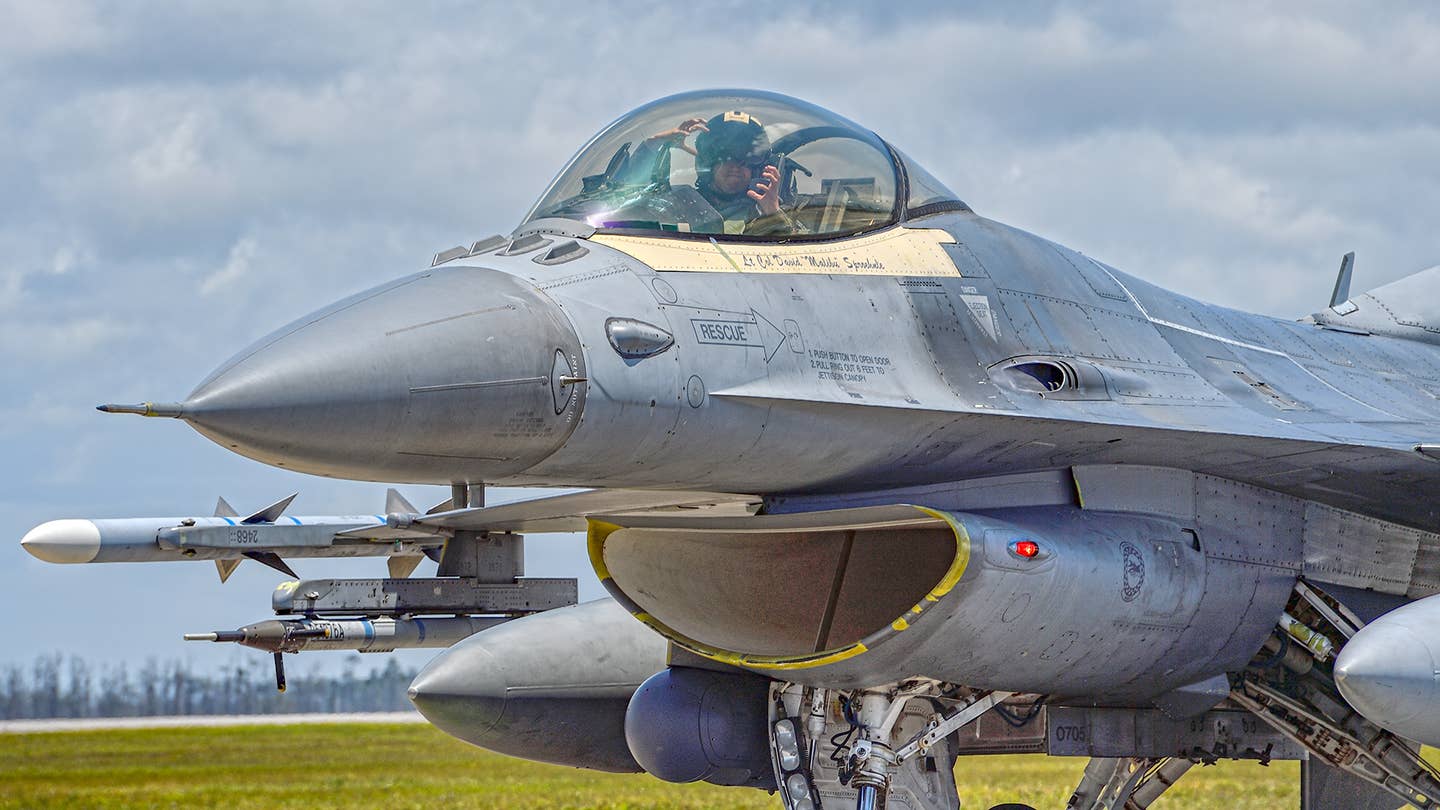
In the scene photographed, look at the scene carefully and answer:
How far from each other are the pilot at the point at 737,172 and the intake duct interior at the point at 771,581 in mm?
1281

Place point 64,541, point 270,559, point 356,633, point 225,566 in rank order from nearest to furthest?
point 356,633, point 270,559, point 225,566, point 64,541

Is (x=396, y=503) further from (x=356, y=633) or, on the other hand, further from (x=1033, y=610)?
(x=1033, y=610)

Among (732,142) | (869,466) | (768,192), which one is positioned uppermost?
(732,142)

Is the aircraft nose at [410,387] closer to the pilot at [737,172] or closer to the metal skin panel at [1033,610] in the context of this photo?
the pilot at [737,172]

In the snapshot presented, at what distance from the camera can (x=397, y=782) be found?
2281 cm

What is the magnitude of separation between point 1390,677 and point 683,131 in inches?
123

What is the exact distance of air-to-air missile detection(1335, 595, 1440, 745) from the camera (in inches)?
230

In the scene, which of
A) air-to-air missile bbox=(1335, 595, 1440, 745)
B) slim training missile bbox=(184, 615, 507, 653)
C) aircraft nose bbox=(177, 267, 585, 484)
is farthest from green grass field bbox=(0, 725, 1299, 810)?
aircraft nose bbox=(177, 267, 585, 484)

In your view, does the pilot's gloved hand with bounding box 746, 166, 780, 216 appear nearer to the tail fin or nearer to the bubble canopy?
the bubble canopy

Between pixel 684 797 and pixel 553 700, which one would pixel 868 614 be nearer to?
pixel 553 700

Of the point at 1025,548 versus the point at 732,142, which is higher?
the point at 732,142

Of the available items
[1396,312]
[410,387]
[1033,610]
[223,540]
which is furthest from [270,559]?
[410,387]

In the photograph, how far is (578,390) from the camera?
523 cm


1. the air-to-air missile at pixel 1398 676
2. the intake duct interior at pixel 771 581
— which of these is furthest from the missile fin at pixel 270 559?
the air-to-air missile at pixel 1398 676
